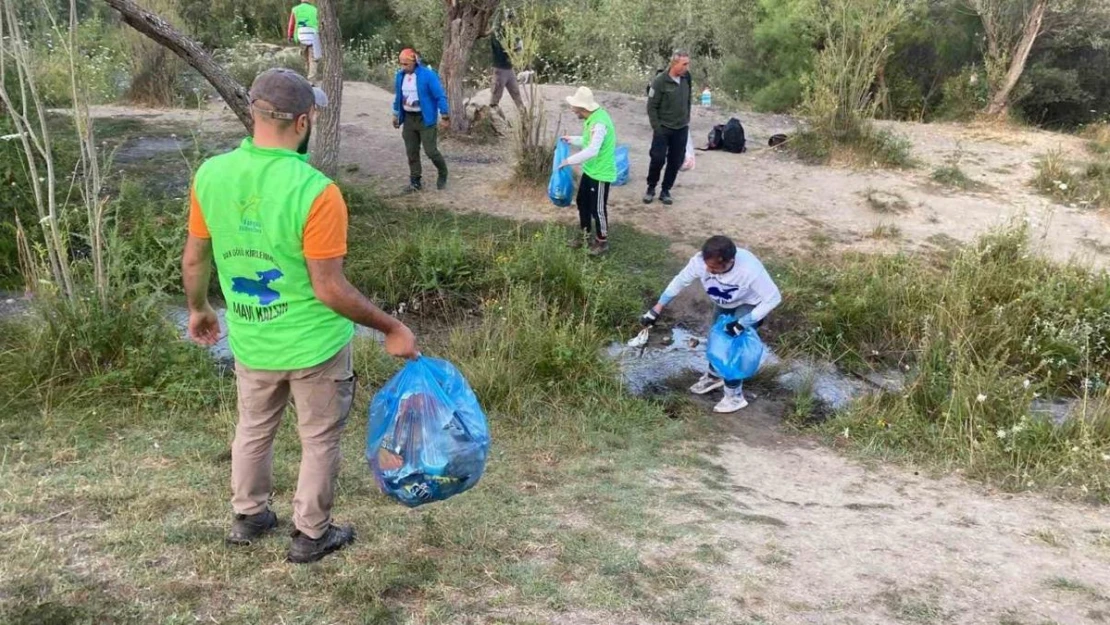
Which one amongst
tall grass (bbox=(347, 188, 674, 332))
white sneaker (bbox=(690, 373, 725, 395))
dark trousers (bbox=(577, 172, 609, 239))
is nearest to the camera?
white sneaker (bbox=(690, 373, 725, 395))

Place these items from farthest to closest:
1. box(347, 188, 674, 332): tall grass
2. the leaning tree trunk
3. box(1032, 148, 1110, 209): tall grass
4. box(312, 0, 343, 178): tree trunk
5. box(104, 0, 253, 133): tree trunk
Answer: the leaning tree trunk < box(1032, 148, 1110, 209): tall grass < box(312, 0, 343, 178): tree trunk < box(347, 188, 674, 332): tall grass < box(104, 0, 253, 133): tree trunk

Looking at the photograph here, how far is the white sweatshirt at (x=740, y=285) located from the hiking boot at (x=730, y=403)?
0.50 meters

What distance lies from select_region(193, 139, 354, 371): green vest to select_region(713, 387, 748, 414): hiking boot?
292 centimetres

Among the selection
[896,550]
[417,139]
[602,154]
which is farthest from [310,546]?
[417,139]

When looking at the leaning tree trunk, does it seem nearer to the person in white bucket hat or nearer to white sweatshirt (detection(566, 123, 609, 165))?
the person in white bucket hat

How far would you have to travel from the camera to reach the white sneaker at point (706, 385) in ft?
17.1

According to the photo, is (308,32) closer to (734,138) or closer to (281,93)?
(734,138)

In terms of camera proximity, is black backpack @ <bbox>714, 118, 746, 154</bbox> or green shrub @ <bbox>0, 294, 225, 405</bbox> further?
black backpack @ <bbox>714, 118, 746, 154</bbox>

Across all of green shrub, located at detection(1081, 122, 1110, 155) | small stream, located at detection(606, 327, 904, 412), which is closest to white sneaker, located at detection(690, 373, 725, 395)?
small stream, located at detection(606, 327, 904, 412)

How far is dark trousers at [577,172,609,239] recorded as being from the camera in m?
6.75

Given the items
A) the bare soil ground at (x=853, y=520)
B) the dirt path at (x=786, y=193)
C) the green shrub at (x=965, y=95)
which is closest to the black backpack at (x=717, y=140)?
the dirt path at (x=786, y=193)

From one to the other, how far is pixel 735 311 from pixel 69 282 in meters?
3.52

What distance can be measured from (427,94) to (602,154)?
194 centimetres

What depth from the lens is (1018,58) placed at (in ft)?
38.5
